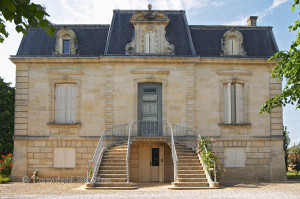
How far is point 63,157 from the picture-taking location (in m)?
19.0

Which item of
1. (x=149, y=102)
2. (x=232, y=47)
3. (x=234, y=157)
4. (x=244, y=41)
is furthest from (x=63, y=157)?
(x=244, y=41)

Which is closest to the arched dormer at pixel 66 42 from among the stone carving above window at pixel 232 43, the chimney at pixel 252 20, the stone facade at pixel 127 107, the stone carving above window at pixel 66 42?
the stone carving above window at pixel 66 42

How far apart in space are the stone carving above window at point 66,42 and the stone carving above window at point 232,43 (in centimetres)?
693

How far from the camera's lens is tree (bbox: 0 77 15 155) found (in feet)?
83.4

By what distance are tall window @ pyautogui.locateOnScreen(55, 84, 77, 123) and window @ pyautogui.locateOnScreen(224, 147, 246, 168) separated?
7.06 metres

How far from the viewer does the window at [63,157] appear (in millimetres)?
18969

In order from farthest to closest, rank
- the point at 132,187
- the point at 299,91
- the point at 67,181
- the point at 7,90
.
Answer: the point at 7,90 → the point at 67,181 → the point at 132,187 → the point at 299,91

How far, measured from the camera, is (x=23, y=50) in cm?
1967

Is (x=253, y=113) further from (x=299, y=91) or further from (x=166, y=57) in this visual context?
(x=299, y=91)

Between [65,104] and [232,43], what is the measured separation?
325 inches

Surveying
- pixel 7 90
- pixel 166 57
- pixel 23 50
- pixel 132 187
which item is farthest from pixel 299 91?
pixel 7 90

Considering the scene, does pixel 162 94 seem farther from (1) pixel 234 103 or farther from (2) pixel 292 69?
(2) pixel 292 69

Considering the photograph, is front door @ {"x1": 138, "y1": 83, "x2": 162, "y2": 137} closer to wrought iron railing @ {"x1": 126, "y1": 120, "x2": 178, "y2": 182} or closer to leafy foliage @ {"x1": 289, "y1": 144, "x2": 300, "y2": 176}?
wrought iron railing @ {"x1": 126, "y1": 120, "x2": 178, "y2": 182}

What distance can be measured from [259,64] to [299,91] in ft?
24.5
